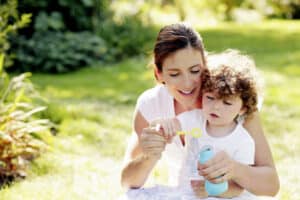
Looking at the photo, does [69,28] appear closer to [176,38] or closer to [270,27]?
→ [270,27]

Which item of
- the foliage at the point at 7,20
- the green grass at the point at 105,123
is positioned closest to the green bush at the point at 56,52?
the green grass at the point at 105,123

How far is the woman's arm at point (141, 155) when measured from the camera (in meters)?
2.66

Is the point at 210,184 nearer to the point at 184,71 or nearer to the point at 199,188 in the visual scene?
the point at 199,188

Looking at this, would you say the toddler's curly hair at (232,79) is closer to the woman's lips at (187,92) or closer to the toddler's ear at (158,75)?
the woman's lips at (187,92)

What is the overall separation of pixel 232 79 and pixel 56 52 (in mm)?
6733

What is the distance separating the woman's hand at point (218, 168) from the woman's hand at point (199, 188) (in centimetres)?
19

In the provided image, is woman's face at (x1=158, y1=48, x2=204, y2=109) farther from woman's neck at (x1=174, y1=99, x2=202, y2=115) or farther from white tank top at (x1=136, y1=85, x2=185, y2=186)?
white tank top at (x1=136, y1=85, x2=185, y2=186)

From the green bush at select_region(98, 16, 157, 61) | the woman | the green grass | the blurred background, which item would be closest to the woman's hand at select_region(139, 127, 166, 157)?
the woman

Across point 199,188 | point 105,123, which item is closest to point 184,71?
point 199,188

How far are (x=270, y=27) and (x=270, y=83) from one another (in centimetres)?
610

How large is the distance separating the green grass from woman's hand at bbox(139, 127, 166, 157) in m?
1.37

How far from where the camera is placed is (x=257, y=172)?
2904 mm

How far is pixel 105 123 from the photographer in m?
6.04

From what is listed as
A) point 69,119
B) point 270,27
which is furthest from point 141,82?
point 270,27
